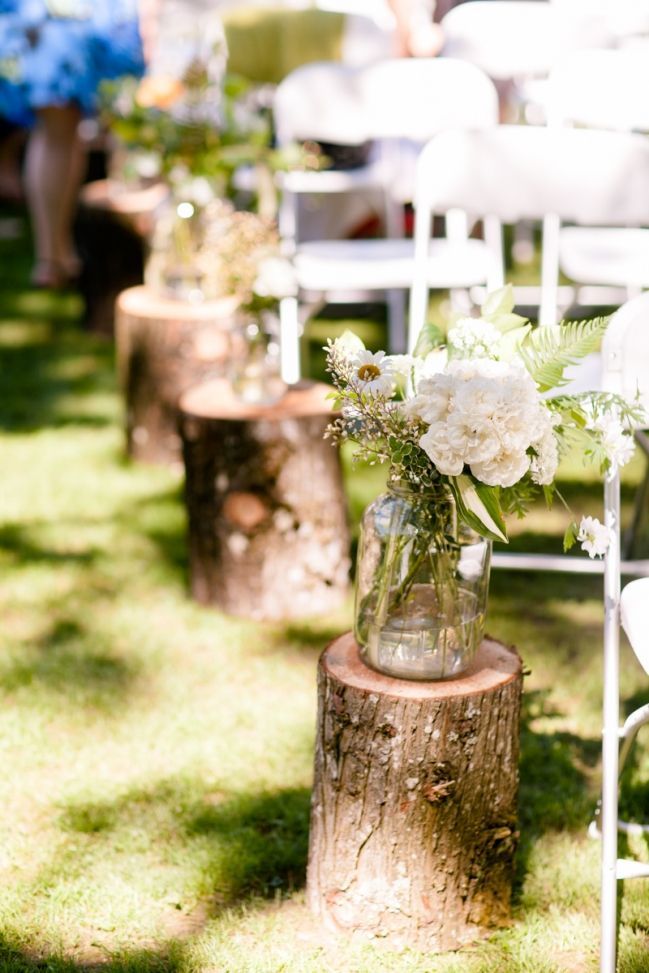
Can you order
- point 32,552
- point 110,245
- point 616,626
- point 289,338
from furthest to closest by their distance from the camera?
1. point 110,245
2. point 32,552
3. point 289,338
4. point 616,626

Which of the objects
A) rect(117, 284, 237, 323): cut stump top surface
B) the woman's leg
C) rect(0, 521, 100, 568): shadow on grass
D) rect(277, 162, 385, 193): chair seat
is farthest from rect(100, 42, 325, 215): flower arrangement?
the woman's leg

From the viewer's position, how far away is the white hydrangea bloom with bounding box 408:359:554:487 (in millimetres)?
1884

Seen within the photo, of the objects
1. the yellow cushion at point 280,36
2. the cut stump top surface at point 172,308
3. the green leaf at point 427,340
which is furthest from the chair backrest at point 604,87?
the green leaf at point 427,340

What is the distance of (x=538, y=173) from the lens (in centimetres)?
314

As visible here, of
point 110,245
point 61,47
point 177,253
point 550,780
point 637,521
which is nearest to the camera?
point 550,780

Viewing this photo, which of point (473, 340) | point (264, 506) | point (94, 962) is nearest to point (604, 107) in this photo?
point (264, 506)

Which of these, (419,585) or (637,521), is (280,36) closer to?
(637,521)

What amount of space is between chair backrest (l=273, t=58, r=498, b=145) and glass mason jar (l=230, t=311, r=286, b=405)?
934mm

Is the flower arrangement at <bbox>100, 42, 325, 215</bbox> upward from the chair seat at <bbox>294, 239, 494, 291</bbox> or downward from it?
upward

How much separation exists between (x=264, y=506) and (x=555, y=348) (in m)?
1.46

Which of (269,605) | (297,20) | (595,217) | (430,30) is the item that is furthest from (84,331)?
(595,217)

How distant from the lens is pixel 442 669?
2.18 m

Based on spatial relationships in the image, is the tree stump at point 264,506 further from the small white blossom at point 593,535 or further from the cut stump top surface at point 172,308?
the small white blossom at point 593,535

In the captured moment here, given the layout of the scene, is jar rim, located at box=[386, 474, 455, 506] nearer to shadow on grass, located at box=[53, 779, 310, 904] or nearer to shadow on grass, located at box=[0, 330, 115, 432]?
shadow on grass, located at box=[53, 779, 310, 904]
